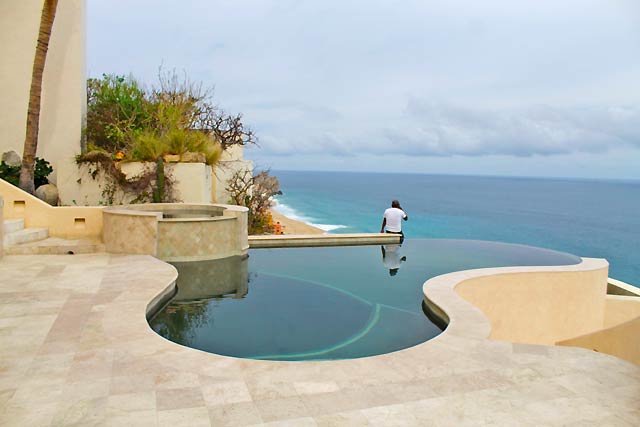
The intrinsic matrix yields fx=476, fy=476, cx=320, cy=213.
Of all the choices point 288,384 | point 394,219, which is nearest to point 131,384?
point 288,384

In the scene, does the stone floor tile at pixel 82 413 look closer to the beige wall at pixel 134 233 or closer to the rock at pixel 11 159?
the beige wall at pixel 134 233

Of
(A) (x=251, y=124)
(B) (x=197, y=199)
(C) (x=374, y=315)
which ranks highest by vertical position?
(A) (x=251, y=124)

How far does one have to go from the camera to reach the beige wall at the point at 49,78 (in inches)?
484

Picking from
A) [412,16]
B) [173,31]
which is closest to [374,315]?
[412,16]

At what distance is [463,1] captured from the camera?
959cm

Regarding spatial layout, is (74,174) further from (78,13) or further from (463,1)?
(463,1)

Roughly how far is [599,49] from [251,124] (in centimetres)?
1329

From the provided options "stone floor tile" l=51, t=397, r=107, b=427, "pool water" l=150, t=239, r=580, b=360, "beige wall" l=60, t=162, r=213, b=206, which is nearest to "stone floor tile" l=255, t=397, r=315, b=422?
"stone floor tile" l=51, t=397, r=107, b=427

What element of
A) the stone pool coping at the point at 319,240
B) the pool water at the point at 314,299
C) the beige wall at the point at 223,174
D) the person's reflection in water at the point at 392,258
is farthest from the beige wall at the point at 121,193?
the person's reflection in water at the point at 392,258

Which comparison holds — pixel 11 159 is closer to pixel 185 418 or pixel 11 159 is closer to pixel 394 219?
pixel 394 219

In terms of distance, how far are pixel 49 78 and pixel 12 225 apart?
5.70m

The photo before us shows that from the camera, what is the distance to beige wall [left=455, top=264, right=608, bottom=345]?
23.6ft

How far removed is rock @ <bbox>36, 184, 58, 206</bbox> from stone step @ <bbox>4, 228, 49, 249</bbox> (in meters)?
3.03

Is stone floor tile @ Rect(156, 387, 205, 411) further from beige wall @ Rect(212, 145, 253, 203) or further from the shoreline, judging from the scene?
the shoreline
